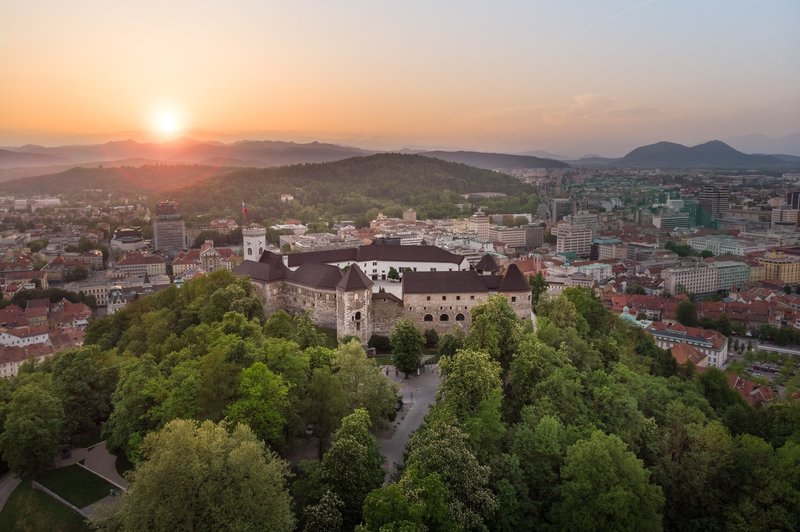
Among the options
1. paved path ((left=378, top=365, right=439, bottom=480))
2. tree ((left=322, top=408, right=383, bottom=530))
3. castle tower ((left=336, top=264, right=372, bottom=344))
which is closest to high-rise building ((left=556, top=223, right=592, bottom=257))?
castle tower ((left=336, top=264, right=372, bottom=344))

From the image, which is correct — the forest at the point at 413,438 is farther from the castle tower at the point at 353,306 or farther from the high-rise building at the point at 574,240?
the high-rise building at the point at 574,240

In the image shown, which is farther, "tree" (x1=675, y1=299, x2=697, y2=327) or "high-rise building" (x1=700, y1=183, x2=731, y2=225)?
"high-rise building" (x1=700, y1=183, x2=731, y2=225)

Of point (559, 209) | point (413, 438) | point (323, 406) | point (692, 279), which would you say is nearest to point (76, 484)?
point (323, 406)

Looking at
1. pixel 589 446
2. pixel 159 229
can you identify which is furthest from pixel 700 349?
pixel 159 229

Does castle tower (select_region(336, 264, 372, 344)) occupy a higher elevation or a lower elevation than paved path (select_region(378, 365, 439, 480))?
higher

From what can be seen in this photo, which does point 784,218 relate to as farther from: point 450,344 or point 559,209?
point 450,344

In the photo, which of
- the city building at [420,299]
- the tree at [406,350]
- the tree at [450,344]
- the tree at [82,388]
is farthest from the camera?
the city building at [420,299]

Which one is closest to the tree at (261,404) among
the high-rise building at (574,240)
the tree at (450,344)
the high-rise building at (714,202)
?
the tree at (450,344)

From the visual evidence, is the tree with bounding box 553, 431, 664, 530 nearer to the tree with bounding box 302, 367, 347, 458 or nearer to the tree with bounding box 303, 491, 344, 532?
the tree with bounding box 303, 491, 344, 532
